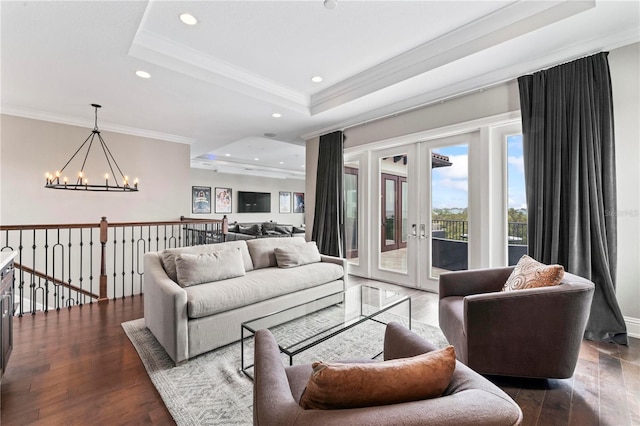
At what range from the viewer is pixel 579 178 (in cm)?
272

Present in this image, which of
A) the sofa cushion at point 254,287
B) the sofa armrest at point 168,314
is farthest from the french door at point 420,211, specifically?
the sofa armrest at point 168,314

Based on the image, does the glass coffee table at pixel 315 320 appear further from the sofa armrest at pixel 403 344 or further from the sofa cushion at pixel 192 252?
the sofa cushion at pixel 192 252

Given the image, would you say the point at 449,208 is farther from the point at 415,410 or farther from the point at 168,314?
the point at 415,410

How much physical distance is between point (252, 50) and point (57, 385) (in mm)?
3312

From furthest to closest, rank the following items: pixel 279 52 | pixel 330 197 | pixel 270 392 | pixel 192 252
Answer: pixel 330 197
pixel 279 52
pixel 192 252
pixel 270 392

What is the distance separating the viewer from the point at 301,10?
100 inches

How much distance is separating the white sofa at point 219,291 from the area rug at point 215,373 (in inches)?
3.9

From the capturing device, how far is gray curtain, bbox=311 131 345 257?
16.8 ft

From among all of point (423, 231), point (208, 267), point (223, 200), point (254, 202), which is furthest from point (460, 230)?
point (254, 202)

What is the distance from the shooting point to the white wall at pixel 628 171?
2605 mm

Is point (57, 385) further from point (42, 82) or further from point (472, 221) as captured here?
point (472, 221)

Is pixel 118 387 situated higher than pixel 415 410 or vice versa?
pixel 415 410

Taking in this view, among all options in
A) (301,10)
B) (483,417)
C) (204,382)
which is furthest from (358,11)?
(204,382)

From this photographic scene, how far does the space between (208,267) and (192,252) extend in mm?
321
